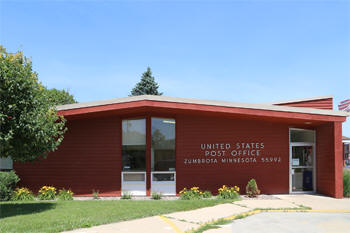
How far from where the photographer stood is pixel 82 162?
13859mm

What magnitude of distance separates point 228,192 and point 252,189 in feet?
3.03

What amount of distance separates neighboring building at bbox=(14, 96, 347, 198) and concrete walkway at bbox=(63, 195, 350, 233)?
1440mm

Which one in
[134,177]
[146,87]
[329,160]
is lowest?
[134,177]

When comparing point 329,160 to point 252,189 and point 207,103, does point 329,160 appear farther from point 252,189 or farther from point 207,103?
point 207,103

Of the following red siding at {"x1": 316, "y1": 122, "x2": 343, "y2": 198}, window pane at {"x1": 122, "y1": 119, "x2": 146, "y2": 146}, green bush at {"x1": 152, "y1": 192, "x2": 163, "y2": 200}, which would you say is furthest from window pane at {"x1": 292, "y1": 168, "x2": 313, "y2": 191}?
window pane at {"x1": 122, "y1": 119, "x2": 146, "y2": 146}

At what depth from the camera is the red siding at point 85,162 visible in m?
13.8

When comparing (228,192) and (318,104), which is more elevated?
(318,104)

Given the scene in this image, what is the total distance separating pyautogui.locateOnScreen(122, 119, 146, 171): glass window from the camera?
1380 centimetres

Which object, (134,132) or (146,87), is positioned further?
(146,87)

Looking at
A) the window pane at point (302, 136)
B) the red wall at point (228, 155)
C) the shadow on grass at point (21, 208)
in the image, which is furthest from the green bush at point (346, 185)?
the shadow on grass at point (21, 208)

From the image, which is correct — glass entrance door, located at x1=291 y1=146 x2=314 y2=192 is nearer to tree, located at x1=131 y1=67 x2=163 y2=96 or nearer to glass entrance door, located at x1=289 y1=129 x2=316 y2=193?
glass entrance door, located at x1=289 y1=129 x2=316 y2=193

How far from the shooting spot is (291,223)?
847 centimetres

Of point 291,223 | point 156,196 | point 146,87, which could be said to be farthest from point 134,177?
point 146,87

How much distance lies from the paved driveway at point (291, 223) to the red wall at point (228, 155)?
12.5 ft
